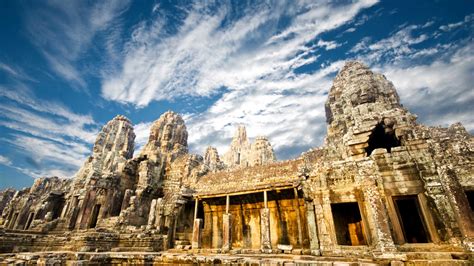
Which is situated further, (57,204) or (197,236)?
(57,204)

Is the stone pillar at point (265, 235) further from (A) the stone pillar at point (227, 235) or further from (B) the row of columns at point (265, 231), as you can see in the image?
A: (A) the stone pillar at point (227, 235)

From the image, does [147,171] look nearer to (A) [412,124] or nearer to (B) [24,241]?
(B) [24,241]

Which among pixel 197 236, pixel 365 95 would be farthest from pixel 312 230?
pixel 365 95

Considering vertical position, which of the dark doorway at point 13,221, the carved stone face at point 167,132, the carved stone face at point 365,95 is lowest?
the dark doorway at point 13,221

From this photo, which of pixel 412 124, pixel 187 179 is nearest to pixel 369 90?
pixel 412 124

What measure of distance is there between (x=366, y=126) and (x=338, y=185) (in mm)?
4160

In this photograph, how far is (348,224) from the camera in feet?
41.3

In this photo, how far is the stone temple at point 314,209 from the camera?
934cm

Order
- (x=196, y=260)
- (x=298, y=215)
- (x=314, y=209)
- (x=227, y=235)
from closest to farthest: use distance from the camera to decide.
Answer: (x=196, y=260), (x=314, y=209), (x=227, y=235), (x=298, y=215)

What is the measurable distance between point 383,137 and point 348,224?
20.2 feet

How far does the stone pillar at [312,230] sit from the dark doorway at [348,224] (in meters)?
1.49

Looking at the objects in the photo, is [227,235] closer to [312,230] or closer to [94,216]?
[312,230]

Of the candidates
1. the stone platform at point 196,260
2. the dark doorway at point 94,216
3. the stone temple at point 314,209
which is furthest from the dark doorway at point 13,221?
the stone platform at point 196,260

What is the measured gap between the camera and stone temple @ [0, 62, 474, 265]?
30.6ft
